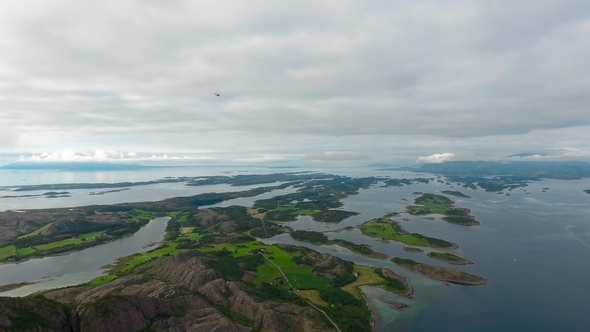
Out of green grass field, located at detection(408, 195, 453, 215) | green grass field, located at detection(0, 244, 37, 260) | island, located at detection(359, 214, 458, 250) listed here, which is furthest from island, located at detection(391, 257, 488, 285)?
green grass field, located at detection(0, 244, 37, 260)

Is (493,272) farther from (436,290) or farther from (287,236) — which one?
(287,236)

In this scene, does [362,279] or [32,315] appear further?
[362,279]

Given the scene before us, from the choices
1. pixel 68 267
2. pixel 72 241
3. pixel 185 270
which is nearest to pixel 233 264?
pixel 185 270

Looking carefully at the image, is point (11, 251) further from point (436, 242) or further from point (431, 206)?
point (431, 206)

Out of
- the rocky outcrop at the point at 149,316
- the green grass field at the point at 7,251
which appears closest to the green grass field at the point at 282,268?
the rocky outcrop at the point at 149,316

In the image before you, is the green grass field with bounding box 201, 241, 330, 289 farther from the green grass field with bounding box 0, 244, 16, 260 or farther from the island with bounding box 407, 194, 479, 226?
the island with bounding box 407, 194, 479, 226

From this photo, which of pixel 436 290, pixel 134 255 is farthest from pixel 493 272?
pixel 134 255

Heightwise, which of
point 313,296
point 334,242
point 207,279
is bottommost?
point 313,296
